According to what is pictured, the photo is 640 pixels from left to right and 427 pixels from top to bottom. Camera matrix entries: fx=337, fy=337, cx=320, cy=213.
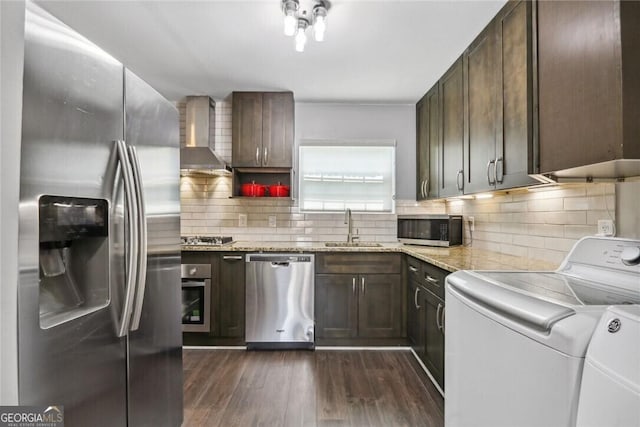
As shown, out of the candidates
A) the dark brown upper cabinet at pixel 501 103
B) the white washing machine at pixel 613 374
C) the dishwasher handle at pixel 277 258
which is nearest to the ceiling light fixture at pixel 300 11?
the dark brown upper cabinet at pixel 501 103

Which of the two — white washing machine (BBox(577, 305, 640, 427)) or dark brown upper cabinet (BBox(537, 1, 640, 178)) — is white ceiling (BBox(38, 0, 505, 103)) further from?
white washing machine (BBox(577, 305, 640, 427))

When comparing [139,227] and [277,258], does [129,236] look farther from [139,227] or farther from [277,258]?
[277,258]

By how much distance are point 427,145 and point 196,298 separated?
259cm

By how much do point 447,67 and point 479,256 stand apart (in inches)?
60.2

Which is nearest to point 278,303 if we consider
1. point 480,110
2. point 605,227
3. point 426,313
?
point 426,313

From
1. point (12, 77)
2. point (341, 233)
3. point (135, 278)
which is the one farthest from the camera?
point (341, 233)

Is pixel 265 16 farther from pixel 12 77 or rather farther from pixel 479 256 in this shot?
pixel 479 256

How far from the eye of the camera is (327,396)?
2.22 m

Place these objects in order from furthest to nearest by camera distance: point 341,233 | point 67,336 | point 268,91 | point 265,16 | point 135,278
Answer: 1. point 341,233
2. point 268,91
3. point 265,16
4. point 135,278
5. point 67,336

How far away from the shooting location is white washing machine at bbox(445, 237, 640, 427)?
2.57 ft

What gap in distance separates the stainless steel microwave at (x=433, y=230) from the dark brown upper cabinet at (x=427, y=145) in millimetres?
232

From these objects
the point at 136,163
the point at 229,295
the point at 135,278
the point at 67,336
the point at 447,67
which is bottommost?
the point at 229,295

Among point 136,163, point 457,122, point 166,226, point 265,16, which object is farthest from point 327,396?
point 265,16

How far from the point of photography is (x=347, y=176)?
12.1 ft
